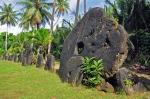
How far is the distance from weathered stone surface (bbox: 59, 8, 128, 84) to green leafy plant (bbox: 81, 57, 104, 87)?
0.27 m

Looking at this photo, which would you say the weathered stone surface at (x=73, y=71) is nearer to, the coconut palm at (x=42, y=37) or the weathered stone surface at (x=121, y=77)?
the weathered stone surface at (x=121, y=77)

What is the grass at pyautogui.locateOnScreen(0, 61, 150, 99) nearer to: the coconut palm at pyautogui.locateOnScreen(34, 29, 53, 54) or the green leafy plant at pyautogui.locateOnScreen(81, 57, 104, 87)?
the green leafy plant at pyautogui.locateOnScreen(81, 57, 104, 87)

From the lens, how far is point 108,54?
17.2 meters

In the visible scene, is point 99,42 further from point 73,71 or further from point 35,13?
point 35,13

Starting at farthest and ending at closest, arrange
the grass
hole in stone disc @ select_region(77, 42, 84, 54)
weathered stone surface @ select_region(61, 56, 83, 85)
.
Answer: hole in stone disc @ select_region(77, 42, 84, 54)
weathered stone surface @ select_region(61, 56, 83, 85)
the grass

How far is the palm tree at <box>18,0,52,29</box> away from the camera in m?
60.0

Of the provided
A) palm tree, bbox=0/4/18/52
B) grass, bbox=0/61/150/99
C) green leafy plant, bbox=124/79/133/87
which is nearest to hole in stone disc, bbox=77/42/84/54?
grass, bbox=0/61/150/99

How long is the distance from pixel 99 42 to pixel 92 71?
170 centimetres

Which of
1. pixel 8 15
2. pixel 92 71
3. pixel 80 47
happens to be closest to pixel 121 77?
pixel 92 71

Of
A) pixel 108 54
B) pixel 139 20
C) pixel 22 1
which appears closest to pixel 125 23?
pixel 139 20

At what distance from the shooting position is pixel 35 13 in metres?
60.2

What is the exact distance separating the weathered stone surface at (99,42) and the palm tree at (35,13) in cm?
Answer: 3912

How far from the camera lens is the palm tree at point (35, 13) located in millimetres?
60000

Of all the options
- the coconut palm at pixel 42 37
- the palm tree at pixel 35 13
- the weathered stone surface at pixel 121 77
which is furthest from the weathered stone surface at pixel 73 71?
the palm tree at pixel 35 13
